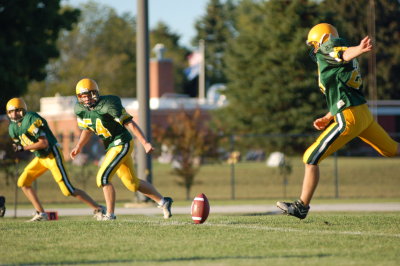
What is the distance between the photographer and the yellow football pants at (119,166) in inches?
450

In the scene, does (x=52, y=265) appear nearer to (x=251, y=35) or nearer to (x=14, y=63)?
(x=14, y=63)

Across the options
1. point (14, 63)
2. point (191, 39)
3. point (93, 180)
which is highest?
point (191, 39)

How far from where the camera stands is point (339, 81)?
9680 mm

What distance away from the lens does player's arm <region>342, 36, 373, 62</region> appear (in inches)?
351

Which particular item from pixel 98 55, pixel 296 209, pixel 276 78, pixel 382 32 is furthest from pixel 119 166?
pixel 98 55

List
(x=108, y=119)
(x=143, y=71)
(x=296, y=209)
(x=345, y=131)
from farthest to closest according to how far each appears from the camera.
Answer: (x=143, y=71) → (x=108, y=119) → (x=296, y=209) → (x=345, y=131)

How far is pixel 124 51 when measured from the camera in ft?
318

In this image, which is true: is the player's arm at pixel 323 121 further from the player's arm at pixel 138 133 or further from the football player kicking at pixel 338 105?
the player's arm at pixel 138 133

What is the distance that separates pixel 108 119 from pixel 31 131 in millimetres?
1633

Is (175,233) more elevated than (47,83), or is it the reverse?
(47,83)

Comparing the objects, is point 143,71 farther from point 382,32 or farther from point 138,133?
point 382,32

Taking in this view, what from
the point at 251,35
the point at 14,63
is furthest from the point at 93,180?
the point at 251,35

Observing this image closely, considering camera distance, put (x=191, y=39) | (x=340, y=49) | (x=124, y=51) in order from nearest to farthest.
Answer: (x=340, y=49) < (x=124, y=51) < (x=191, y=39)

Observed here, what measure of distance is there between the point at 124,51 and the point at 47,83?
15.6m
